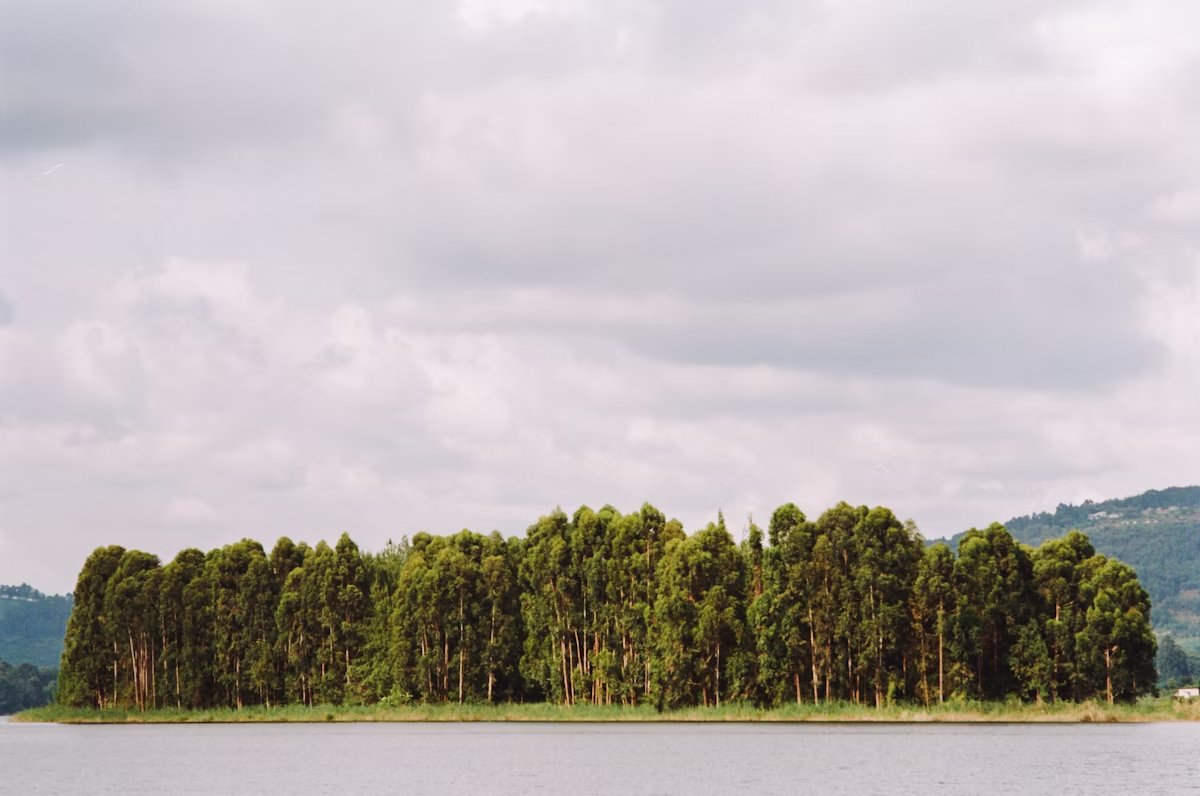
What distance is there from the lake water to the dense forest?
17.8ft

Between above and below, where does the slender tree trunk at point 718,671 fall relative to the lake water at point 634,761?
above

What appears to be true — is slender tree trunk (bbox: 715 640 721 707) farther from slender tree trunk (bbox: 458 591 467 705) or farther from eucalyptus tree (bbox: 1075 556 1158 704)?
eucalyptus tree (bbox: 1075 556 1158 704)

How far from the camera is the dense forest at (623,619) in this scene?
11625 centimetres

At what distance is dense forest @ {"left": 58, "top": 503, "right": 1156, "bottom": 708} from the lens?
11625 cm

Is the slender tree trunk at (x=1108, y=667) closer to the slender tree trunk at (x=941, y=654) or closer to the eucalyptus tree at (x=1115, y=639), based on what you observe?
the eucalyptus tree at (x=1115, y=639)

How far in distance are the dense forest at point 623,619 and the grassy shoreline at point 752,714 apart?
1.23 m

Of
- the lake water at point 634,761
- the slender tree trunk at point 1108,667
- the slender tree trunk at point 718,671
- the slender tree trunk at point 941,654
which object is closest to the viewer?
the lake water at point 634,761

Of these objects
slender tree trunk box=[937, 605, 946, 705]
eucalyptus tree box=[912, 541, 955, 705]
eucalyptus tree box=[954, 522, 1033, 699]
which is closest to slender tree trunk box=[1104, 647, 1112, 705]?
eucalyptus tree box=[954, 522, 1033, 699]

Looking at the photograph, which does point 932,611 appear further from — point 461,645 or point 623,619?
point 461,645

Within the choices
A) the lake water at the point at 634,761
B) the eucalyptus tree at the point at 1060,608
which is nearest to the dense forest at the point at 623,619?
the eucalyptus tree at the point at 1060,608

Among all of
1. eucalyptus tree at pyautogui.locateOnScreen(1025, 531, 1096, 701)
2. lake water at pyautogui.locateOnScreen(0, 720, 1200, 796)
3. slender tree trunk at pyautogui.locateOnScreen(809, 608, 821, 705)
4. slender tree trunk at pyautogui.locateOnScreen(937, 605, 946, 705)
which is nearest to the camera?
lake water at pyautogui.locateOnScreen(0, 720, 1200, 796)

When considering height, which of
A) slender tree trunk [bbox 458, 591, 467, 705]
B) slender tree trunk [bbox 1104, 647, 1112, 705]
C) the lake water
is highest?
slender tree trunk [bbox 458, 591, 467, 705]

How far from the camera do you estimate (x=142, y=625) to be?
146 metres

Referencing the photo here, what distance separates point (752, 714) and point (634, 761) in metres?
40.7
